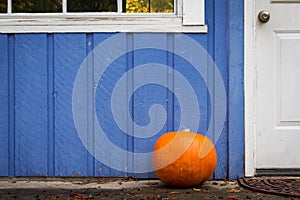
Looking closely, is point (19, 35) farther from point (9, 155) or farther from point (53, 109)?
point (9, 155)

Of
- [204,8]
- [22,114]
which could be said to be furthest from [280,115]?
[22,114]

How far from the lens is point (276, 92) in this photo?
4.22m

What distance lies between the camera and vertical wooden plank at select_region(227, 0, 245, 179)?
4.11 meters

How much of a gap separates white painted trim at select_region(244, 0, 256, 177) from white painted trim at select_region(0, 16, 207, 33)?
317 mm

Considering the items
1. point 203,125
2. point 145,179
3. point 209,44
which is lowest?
point 145,179

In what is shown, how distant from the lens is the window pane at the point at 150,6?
417cm

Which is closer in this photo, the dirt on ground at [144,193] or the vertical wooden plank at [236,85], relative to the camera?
the dirt on ground at [144,193]

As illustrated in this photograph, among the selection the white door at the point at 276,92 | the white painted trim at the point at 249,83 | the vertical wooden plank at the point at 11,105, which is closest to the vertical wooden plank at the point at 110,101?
the vertical wooden plank at the point at 11,105

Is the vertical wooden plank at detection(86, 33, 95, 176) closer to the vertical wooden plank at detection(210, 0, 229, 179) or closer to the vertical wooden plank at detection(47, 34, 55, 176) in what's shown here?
the vertical wooden plank at detection(47, 34, 55, 176)

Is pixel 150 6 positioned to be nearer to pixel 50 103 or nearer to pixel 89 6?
pixel 89 6

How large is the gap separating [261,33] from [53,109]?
5.16 feet

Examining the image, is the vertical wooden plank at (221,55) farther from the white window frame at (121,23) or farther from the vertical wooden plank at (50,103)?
the vertical wooden plank at (50,103)

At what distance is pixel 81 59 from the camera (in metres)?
4.13

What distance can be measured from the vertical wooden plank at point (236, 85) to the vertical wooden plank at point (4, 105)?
61.8 inches
